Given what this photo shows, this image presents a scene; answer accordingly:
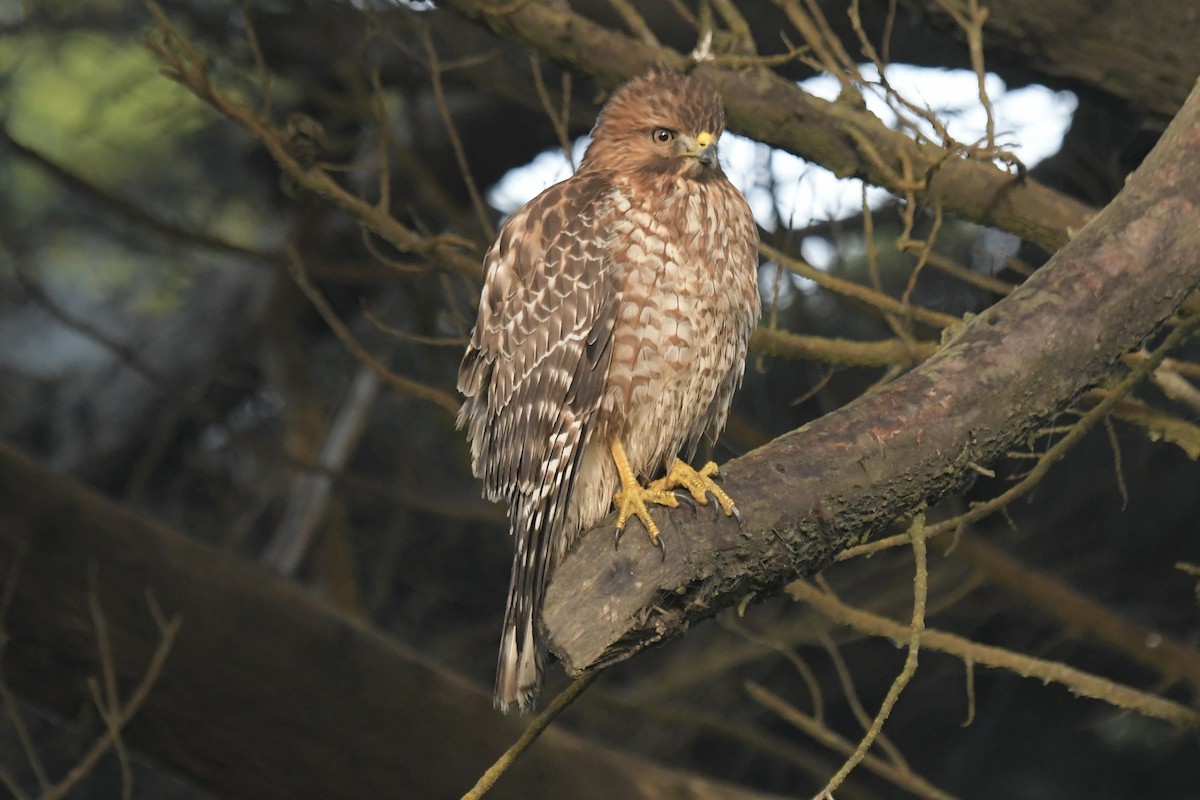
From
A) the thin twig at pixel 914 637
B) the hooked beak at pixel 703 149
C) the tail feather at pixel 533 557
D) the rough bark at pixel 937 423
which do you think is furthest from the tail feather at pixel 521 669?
the hooked beak at pixel 703 149

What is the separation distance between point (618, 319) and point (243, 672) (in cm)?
149

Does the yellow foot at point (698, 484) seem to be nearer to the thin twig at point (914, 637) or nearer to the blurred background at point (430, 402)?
the thin twig at point (914, 637)

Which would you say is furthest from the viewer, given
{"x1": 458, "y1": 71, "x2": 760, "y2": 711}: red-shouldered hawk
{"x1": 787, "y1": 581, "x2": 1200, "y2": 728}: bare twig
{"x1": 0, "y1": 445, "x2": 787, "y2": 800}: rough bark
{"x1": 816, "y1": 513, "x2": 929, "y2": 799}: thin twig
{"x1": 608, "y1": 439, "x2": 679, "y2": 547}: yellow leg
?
{"x1": 0, "y1": 445, "x2": 787, "y2": 800}: rough bark

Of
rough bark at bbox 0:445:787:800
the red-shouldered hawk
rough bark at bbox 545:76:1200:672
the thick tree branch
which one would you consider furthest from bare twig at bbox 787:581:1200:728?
rough bark at bbox 0:445:787:800

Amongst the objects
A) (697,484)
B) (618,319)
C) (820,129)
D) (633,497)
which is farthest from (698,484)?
(820,129)

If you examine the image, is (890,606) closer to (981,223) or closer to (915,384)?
(981,223)

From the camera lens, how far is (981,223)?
3.04 m

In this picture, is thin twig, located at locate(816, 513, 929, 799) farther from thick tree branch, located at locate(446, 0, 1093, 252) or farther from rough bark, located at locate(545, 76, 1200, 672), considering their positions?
thick tree branch, located at locate(446, 0, 1093, 252)

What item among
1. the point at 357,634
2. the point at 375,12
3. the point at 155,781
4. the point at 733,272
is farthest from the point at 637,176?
the point at 155,781

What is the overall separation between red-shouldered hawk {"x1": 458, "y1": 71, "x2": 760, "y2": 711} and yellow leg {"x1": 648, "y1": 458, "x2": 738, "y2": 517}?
0.02 metres

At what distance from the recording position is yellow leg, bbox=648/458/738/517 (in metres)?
2.06

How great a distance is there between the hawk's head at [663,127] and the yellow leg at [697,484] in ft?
2.08

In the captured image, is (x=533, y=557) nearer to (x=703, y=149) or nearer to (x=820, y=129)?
(x=703, y=149)

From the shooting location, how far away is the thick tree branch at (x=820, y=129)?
9.66ft
